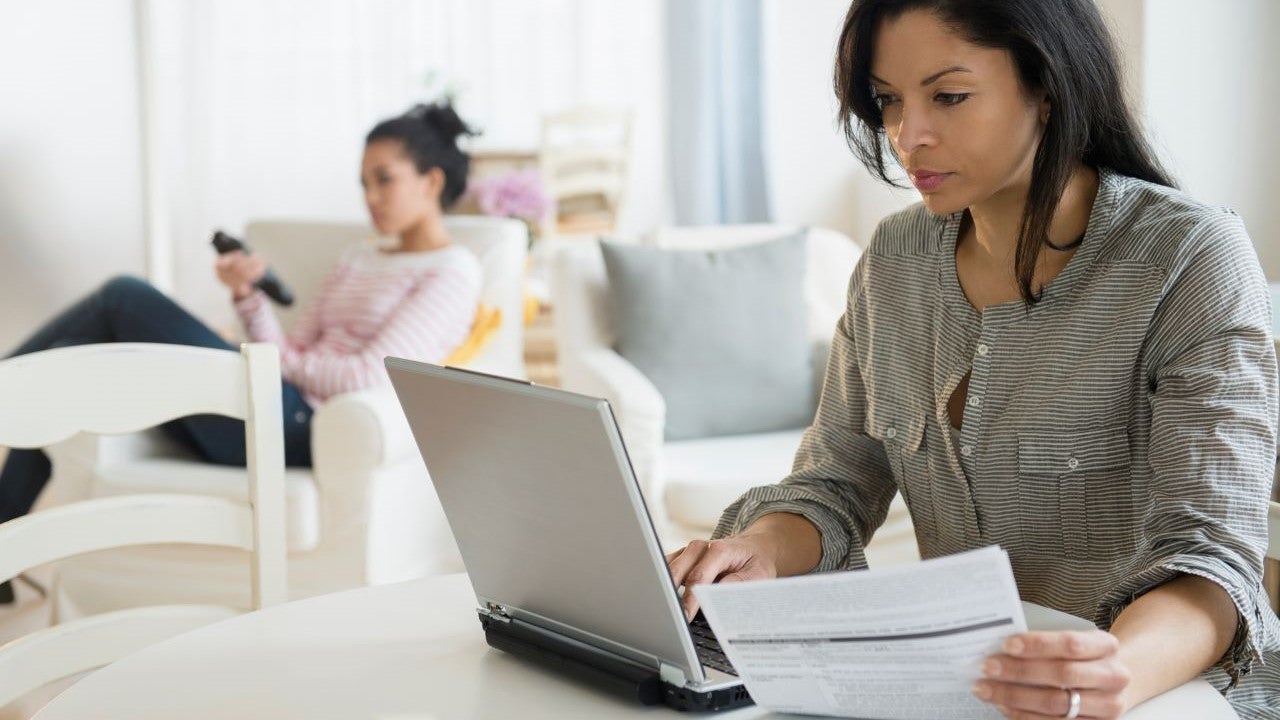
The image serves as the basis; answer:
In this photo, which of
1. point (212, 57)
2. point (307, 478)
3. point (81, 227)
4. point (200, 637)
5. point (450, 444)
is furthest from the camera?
point (212, 57)

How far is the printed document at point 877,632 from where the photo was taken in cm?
69

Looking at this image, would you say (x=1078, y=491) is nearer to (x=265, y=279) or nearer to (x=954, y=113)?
(x=954, y=113)

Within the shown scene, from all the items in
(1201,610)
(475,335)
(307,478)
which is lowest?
(307,478)

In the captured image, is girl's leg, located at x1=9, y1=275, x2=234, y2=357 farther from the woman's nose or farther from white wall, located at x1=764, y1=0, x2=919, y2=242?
white wall, located at x1=764, y1=0, x2=919, y2=242

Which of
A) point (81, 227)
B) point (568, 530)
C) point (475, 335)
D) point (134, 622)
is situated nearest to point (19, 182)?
point (81, 227)

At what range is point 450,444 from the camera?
91 centimetres

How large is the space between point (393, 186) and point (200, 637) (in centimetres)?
200

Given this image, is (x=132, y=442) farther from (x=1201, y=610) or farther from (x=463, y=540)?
(x=1201, y=610)

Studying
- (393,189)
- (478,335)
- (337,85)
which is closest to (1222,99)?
(478,335)

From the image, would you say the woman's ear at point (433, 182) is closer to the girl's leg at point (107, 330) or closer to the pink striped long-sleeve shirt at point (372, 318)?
the pink striped long-sleeve shirt at point (372, 318)

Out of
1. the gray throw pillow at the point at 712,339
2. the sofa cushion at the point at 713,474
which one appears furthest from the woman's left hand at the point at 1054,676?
the gray throw pillow at the point at 712,339

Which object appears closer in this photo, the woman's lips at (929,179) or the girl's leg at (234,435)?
the woman's lips at (929,179)

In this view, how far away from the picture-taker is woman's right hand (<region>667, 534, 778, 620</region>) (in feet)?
3.43

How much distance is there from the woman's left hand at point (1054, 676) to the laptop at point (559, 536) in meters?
0.18
